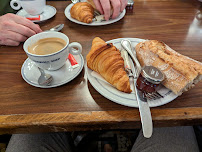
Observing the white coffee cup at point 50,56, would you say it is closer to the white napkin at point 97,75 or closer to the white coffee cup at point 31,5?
the white napkin at point 97,75

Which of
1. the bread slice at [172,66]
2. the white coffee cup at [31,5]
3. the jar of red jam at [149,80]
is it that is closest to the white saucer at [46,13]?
the white coffee cup at [31,5]

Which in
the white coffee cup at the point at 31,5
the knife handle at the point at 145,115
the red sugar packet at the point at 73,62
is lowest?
the knife handle at the point at 145,115

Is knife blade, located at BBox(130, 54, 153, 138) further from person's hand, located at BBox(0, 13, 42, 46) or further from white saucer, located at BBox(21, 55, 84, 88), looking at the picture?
person's hand, located at BBox(0, 13, 42, 46)

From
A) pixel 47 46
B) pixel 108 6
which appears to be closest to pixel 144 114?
pixel 47 46

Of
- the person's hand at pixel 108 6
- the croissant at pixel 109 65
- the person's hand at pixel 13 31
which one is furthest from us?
the person's hand at pixel 108 6

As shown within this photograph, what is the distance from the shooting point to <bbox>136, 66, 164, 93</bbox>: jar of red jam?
508mm

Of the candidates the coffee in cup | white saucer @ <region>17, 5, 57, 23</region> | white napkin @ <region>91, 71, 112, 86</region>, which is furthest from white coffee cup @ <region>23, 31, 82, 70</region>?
white saucer @ <region>17, 5, 57, 23</region>

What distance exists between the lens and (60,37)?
675 mm

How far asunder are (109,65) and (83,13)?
0.53 metres

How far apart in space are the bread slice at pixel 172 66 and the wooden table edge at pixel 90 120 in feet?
0.29

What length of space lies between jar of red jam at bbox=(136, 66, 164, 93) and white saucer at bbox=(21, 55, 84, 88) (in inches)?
10.6

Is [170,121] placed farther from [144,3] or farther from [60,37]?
[144,3]

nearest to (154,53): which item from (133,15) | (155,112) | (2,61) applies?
(155,112)

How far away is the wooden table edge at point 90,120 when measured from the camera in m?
0.51
